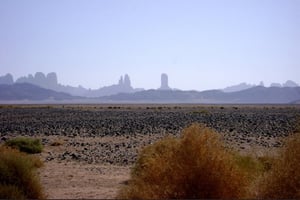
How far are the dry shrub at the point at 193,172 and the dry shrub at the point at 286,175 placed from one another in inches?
35.7

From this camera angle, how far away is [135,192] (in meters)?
9.68

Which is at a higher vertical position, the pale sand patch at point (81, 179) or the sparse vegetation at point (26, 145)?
the sparse vegetation at point (26, 145)

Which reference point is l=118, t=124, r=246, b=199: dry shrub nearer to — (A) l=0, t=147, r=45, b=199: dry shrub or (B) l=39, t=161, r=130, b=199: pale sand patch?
(B) l=39, t=161, r=130, b=199: pale sand patch

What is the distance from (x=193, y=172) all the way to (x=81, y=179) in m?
5.68

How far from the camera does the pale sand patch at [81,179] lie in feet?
37.9

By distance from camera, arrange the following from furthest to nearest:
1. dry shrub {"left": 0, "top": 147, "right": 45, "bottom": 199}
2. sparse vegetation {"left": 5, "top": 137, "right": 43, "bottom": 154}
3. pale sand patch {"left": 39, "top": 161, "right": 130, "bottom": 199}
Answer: sparse vegetation {"left": 5, "top": 137, "right": 43, "bottom": 154}
pale sand patch {"left": 39, "top": 161, "right": 130, "bottom": 199}
dry shrub {"left": 0, "top": 147, "right": 45, "bottom": 199}

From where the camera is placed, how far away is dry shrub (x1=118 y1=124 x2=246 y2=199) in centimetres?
940

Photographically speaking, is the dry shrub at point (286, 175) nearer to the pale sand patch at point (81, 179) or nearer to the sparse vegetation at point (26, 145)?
the pale sand patch at point (81, 179)

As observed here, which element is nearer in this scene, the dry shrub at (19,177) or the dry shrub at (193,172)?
the dry shrub at (193,172)

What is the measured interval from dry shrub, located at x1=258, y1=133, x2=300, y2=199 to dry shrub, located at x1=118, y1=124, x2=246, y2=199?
0.91 m

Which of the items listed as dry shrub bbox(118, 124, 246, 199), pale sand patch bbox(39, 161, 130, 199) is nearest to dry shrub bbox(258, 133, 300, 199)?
dry shrub bbox(118, 124, 246, 199)

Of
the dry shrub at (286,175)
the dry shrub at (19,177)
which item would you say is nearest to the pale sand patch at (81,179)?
the dry shrub at (19,177)

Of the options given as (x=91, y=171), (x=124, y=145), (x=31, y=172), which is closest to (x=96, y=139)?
(x=124, y=145)

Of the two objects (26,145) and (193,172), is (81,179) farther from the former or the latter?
(26,145)
